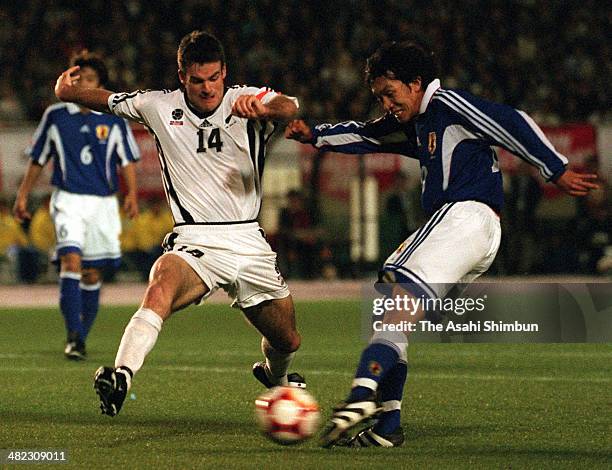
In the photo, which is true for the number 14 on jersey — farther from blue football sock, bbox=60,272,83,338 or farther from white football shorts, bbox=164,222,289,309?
blue football sock, bbox=60,272,83,338

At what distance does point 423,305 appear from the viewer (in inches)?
235

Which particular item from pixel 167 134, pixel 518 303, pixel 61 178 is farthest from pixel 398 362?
pixel 518 303

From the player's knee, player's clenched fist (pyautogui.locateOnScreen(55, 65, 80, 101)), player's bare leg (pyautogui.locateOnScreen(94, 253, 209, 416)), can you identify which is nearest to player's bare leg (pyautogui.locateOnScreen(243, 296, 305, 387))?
player's bare leg (pyautogui.locateOnScreen(94, 253, 209, 416))

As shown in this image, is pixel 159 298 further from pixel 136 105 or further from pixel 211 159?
pixel 136 105

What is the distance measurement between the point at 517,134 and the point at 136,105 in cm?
209

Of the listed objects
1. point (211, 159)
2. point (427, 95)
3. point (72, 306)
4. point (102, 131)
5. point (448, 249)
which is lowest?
point (72, 306)

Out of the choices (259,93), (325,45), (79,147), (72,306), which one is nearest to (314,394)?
(259,93)

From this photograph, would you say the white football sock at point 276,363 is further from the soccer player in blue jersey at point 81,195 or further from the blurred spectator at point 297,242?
the blurred spectator at point 297,242

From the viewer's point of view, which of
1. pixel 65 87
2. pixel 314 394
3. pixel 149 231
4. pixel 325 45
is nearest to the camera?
pixel 65 87

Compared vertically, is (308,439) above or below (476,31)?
below

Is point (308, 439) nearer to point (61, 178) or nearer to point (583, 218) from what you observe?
point (61, 178)

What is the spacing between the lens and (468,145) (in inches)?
247

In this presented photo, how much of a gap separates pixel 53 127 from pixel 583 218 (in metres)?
10.1

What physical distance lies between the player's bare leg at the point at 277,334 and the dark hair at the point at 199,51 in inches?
50.7
